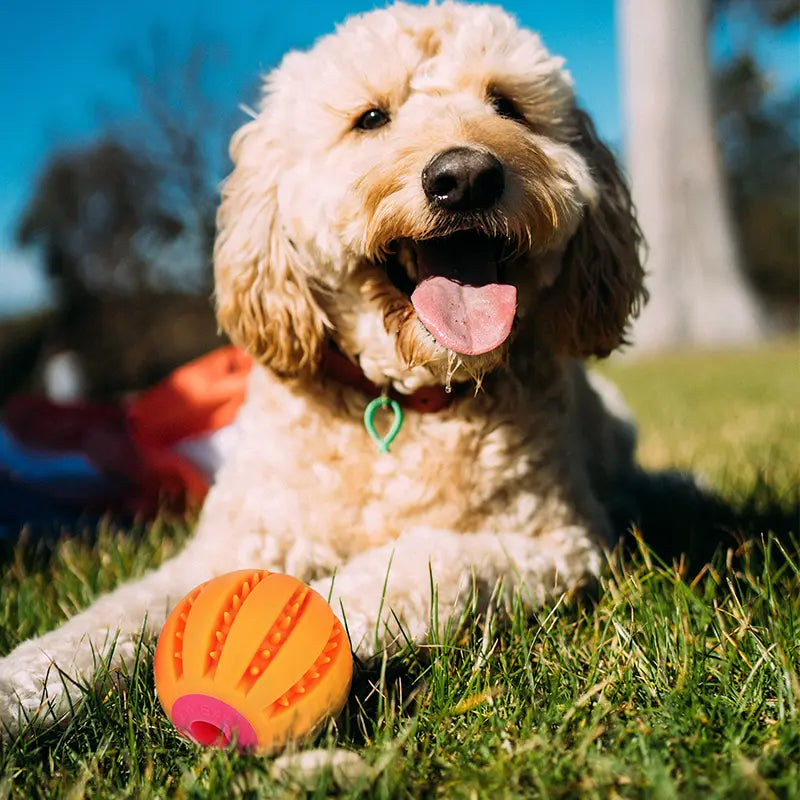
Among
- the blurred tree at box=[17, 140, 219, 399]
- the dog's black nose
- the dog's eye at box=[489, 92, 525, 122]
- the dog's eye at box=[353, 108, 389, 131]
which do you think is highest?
the dog's eye at box=[489, 92, 525, 122]

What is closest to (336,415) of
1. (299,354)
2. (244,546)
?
(299,354)

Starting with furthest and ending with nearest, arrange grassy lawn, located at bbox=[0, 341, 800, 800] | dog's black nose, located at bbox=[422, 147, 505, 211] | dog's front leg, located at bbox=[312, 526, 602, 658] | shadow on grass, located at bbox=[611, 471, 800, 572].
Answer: shadow on grass, located at bbox=[611, 471, 800, 572], dog's black nose, located at bbox=[422, 147, 505, 211], dog's front leg, located at bbox=[312, 526, 602, 658], grassy lawn, located at bbox=[0, 341, 800, 800]

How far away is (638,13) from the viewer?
608 inches

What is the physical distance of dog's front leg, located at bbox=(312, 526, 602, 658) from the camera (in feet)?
6.28

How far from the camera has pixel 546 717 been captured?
1.55 meters

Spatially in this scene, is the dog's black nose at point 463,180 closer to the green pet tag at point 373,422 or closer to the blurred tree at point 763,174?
the green pet tag at point 373,422

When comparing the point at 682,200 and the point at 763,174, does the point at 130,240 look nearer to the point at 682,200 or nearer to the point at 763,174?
the point at 682,200

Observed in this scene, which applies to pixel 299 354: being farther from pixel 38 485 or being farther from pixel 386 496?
pixel 38 485

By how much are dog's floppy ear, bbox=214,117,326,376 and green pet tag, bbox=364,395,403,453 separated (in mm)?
218

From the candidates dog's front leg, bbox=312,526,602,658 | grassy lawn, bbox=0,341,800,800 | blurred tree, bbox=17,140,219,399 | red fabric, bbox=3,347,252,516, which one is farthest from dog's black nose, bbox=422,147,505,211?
blurred tree, bbox=17,140,219,399

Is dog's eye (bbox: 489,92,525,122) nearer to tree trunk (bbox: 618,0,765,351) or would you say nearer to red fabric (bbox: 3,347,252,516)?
red fabric (bbox: 3,347,252,516)

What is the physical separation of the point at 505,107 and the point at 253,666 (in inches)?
68.8

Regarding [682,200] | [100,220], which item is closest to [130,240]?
[100,220]

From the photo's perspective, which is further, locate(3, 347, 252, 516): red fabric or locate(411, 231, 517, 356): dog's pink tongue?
locate(3, 347, 252, 516): red fabric
